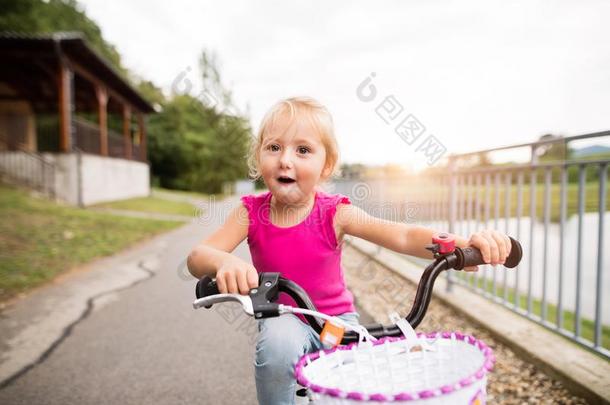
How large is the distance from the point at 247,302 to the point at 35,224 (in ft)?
26.8

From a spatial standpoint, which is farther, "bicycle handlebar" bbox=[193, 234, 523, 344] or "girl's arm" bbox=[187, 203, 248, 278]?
"girl's arm" bbox=[187, 203, 248, 278]

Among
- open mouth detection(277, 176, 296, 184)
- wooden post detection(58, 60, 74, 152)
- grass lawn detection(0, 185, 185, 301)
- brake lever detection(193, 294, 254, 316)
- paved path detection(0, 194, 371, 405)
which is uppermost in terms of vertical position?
wooden post detection(58, 60, 74, 152)

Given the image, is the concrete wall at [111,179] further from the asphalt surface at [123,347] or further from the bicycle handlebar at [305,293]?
the bicycle handlebar at [305,293]

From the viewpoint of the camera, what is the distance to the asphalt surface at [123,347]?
2520 mm

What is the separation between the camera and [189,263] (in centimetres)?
145

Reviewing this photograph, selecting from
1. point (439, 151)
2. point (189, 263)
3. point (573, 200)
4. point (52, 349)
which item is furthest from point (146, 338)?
point (573, 200)

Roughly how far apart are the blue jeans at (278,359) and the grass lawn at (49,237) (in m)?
4.35

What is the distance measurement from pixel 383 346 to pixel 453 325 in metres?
2.56

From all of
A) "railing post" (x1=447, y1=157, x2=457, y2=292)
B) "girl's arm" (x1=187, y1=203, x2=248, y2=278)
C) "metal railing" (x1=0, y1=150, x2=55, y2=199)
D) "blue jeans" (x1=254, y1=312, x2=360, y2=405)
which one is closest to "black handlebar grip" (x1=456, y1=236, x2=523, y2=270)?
"blue jeans" (x1=254, y1=312, x2=360, y2=405)

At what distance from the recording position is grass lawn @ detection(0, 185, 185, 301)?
526 cm

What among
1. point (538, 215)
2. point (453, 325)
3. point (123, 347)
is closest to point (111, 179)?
point (123, 347)

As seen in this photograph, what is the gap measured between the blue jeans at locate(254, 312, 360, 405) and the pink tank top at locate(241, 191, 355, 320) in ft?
1.23

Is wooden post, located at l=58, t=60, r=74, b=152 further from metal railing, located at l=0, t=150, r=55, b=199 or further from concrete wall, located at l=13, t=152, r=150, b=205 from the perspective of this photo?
metal railing, located at l=0, t=150, r=55, b=199

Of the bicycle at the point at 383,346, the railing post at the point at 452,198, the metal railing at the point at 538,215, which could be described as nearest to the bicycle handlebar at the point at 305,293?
the bicycle at the point at 383,346
